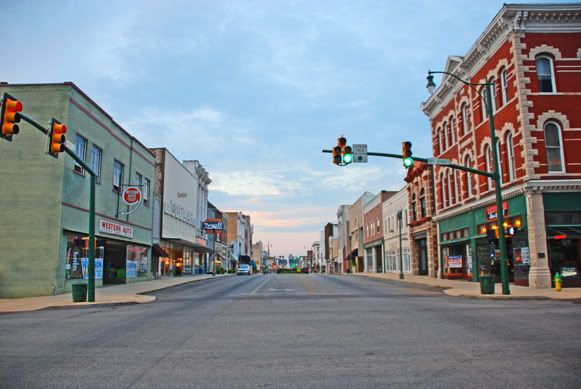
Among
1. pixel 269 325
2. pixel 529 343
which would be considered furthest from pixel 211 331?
pixel 529 343

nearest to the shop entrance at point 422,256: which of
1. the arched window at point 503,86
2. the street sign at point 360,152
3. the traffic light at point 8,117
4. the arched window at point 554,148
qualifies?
the arched window at point 503,86

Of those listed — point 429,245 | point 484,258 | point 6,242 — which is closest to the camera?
point 6,242

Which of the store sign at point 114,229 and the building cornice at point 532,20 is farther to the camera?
the store sign at point 114,229

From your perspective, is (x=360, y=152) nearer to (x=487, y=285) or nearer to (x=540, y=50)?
(x=487, y=285)

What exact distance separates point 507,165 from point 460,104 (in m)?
8.66

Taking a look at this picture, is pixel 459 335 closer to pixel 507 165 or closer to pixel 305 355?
pixel 305 355

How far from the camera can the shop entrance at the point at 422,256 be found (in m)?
44.8

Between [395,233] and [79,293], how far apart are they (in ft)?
135

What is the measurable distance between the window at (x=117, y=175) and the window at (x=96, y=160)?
2.50m

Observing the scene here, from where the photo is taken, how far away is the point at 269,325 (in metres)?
11.3

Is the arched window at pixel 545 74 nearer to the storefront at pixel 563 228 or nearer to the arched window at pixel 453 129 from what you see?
the storefront at pixel 563 228

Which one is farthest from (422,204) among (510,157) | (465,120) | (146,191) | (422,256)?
(146,191)

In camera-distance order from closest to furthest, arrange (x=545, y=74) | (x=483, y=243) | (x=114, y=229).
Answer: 1. (x=545, y=74)
2. (x=114, y=229)
3. (x=483, y=243)

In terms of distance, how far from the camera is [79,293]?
19031 mm
